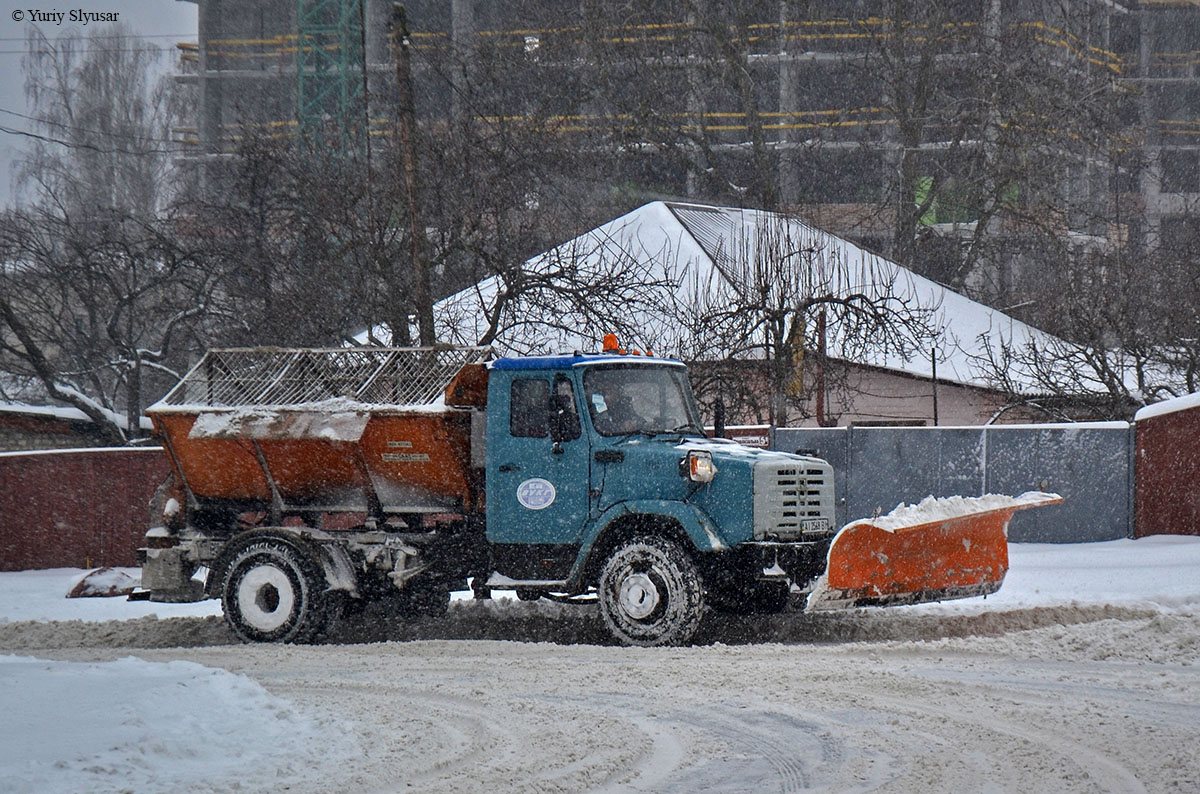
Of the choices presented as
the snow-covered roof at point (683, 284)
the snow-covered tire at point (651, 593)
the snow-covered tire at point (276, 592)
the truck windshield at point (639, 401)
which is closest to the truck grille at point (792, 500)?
the snow-covered tire at point (651, 593)

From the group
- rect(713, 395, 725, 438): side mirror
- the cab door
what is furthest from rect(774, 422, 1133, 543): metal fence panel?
the cab door

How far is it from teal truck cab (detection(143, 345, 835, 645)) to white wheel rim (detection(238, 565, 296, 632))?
0.01 m

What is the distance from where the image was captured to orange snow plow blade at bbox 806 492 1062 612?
10.3 meters

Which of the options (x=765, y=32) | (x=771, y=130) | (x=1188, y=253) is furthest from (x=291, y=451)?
(x=771, y=130)

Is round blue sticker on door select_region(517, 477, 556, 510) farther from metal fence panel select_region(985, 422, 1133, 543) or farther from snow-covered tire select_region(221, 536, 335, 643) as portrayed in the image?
metal fence panel select_region(985, 422, 1133, 543)

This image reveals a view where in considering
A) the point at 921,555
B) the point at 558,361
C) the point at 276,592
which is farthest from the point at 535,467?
the point at 921,555

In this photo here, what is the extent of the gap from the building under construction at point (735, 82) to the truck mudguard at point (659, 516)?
1274 centimetres

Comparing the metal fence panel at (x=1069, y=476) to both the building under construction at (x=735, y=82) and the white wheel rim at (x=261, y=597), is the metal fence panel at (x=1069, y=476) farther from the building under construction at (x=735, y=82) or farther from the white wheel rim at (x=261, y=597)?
the white wheel rim at (x=261, y=597)

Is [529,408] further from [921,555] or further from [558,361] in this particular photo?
[921,555]

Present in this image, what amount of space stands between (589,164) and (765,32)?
67.2ft

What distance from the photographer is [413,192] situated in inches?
783

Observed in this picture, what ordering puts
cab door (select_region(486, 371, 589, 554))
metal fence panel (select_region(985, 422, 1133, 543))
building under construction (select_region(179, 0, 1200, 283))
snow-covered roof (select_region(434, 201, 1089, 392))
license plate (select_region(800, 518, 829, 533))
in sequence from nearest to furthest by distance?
license plate (select_region(800, 518, 829, 533)) < cab door (select_region(486, 371, 589, 554)) < metal fence panel (select_region(985, 422, 1133, 543)) < snow-covered roof (select_region(434, 201, 1089, 392)) < building under construction (select_region(179, 0, 1200, 283))

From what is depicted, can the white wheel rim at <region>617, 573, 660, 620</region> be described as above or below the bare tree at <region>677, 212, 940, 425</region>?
below

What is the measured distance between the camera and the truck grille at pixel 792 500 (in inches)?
416
